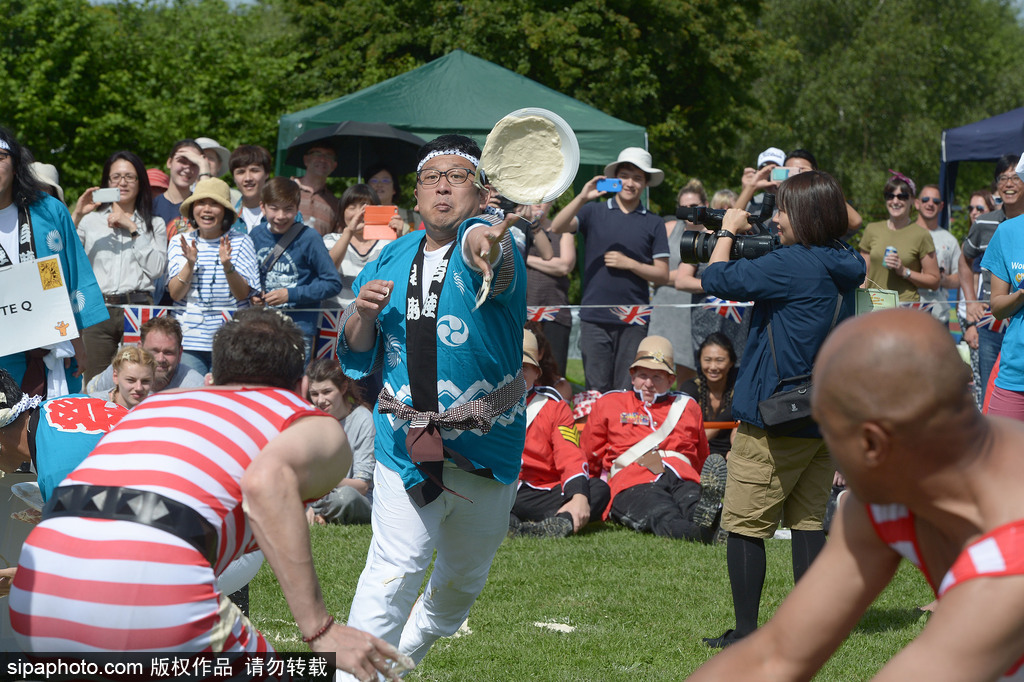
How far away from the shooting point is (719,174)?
2498cm

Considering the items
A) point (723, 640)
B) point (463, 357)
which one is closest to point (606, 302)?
point (723, 640)

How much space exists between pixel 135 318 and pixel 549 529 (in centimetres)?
313

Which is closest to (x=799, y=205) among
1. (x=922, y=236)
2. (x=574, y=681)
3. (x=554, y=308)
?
(x=574, y=681)

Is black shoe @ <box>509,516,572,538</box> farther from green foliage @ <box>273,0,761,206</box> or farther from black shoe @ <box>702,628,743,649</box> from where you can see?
green foliage @ <box>273,0,761,206</box>

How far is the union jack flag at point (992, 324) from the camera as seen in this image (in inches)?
276

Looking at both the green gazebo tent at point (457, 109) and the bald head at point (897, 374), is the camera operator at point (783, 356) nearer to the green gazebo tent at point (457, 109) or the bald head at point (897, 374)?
the bald head at point (897, 374)

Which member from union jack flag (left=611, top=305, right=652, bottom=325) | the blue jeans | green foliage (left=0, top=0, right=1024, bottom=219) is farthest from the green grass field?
green foliage (left=0, top=0, right=1024, bottom=219)

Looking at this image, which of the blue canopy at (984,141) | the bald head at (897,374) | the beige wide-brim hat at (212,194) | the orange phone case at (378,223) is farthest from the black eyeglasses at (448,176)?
the blue canopy at (984,141)

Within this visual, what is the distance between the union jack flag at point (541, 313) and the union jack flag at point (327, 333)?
1565 mm

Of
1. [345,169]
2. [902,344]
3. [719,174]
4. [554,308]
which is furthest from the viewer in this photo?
[719,174]

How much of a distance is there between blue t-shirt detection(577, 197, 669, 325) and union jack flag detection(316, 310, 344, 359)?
1897mm

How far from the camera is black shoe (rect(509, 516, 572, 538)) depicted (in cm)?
670

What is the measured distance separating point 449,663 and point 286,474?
2.38 meters

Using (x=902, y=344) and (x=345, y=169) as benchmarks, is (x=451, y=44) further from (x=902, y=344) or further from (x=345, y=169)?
(x=902, y=344)
